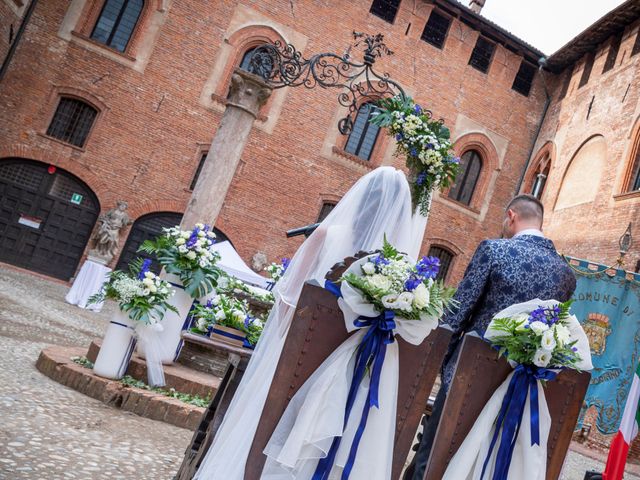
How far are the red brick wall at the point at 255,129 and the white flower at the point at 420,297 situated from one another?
14.0 metres

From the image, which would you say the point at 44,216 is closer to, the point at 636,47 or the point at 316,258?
the point at 316,258

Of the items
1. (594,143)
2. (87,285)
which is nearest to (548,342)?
(87,285)

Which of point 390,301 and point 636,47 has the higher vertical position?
point 636,47

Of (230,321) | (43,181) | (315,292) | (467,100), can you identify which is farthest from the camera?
(467,100)

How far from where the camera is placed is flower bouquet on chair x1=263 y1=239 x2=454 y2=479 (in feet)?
8.25

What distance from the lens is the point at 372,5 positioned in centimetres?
1783

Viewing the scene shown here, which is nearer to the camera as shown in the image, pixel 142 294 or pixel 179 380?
pixel 142 294

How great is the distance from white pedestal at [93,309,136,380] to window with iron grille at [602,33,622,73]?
51.0 ft

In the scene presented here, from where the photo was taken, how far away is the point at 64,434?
388 cm

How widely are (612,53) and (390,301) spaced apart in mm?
16836

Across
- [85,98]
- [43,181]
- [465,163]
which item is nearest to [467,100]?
[465,163]

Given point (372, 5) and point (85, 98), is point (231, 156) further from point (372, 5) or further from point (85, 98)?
point (372, 5)

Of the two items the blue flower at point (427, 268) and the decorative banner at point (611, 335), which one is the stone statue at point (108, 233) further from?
the blue flower at point (427, 268)

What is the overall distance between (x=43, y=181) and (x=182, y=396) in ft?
38.3
